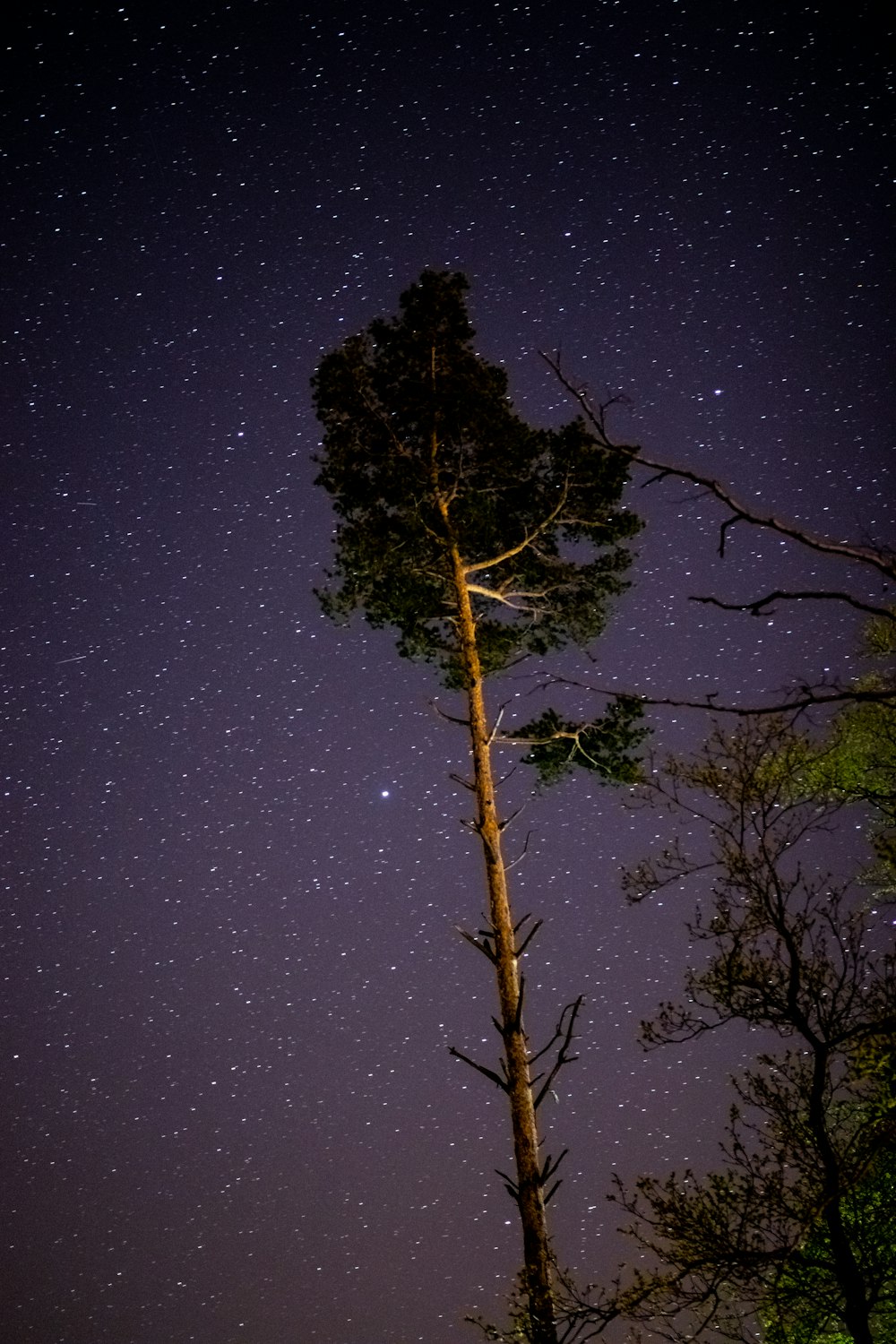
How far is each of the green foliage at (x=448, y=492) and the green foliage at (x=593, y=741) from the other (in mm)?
1019

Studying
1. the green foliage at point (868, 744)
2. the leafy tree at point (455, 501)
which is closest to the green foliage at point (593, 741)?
the leafy tree at point (455, 501)

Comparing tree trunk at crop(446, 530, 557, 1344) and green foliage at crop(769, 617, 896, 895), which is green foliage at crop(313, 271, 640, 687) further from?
green foliage at crop(769, 617, 896, 895)

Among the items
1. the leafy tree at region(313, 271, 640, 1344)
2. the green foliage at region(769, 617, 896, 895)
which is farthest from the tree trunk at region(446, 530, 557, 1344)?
the green foliage at region(769, 617, 896, 895)

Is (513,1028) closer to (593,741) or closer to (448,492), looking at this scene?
(593,741)

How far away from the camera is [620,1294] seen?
5.05 m

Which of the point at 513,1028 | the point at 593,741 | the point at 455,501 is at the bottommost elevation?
the point at 513,1028

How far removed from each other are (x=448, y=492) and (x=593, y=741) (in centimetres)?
288

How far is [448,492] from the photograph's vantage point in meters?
8.19

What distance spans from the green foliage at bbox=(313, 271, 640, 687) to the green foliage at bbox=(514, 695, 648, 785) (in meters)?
1.02

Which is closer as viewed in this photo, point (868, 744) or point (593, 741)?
point (593, 741)

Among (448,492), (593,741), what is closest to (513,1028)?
(593,741)

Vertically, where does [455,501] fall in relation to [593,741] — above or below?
above

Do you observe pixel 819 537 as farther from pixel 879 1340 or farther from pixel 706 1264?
pixel 879 1340

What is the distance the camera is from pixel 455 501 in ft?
26.9
